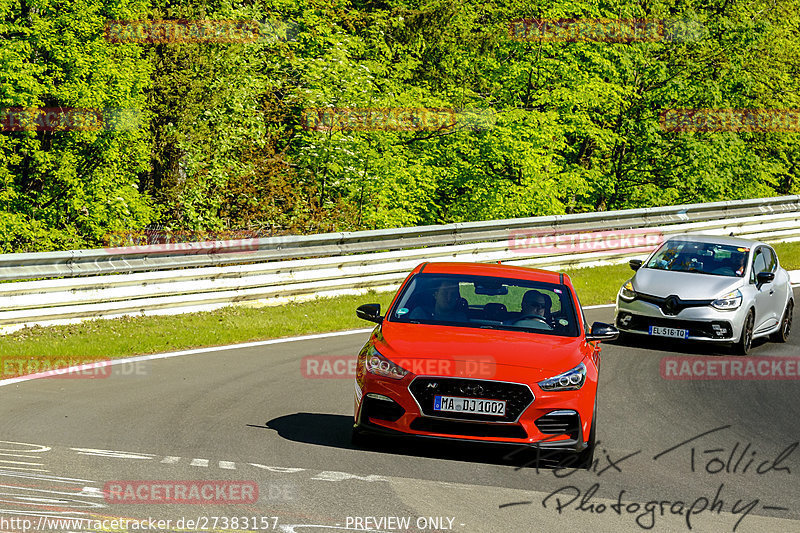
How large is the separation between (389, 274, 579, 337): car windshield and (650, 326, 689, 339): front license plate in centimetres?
560

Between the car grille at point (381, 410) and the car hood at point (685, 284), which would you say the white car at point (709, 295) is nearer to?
the car hood at point (685, 284)

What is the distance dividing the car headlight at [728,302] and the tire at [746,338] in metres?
0.26

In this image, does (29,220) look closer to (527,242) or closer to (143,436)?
(527,242)

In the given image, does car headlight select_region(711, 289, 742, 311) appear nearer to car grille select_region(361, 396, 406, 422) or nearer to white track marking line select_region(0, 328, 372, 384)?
white track marking line select_region(0, 328, 372, 384)

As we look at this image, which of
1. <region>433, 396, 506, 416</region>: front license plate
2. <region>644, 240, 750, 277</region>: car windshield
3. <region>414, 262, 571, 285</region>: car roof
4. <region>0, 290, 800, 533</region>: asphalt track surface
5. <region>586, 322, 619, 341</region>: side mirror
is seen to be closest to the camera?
<region>0, 290, 800, 533</region>: asphalt track surface

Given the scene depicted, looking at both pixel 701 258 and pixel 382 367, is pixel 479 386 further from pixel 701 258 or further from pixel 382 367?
pixel 701 258

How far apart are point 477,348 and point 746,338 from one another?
7.79 meters

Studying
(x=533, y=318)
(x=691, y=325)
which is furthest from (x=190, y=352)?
(x=691, y=325)

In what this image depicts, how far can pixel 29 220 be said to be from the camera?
2531cm

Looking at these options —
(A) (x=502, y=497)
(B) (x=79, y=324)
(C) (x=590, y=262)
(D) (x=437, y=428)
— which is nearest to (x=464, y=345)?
(D) (x=437, y=428)

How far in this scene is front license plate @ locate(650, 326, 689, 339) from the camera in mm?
14516

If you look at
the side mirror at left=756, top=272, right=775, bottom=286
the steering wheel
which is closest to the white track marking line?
the steering wheel

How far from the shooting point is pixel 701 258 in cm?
1584

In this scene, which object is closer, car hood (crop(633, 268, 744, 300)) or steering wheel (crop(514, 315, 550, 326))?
steering wheel (crop(514, 315, 550, 326))
